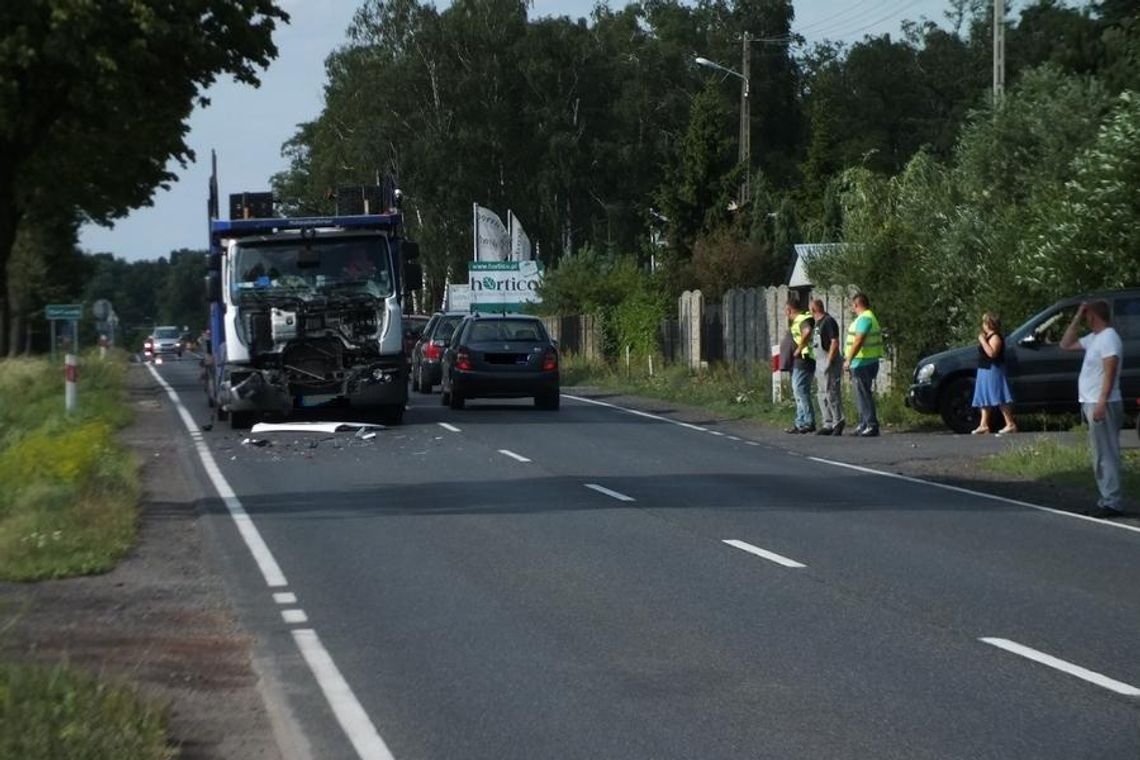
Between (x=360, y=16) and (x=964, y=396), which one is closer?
(x=964, y=396)

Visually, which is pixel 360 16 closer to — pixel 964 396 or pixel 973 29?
pixel 973 29

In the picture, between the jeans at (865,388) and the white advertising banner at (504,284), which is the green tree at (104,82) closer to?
the white advertising banner at (504,284)

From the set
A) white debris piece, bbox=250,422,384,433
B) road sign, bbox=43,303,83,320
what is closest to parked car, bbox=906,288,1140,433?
white debris piece, bbox=250,422,384,433

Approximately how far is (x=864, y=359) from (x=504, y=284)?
33.2 meters

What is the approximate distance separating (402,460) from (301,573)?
9.56 m

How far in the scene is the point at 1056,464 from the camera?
2098cm

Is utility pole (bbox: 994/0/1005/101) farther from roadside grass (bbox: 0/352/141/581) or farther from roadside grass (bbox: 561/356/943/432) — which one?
roadside grass (bbox: 0/352/141/581)

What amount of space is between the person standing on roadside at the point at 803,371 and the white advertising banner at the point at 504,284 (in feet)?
100.0

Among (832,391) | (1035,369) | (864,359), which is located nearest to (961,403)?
(1035,369)

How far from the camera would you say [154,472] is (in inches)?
856

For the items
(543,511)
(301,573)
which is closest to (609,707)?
(301,573)

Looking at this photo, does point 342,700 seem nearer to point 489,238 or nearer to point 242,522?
point 242,522

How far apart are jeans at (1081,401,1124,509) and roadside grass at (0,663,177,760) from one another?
1044 centimetres

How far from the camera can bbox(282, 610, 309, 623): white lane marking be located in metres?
11.2
